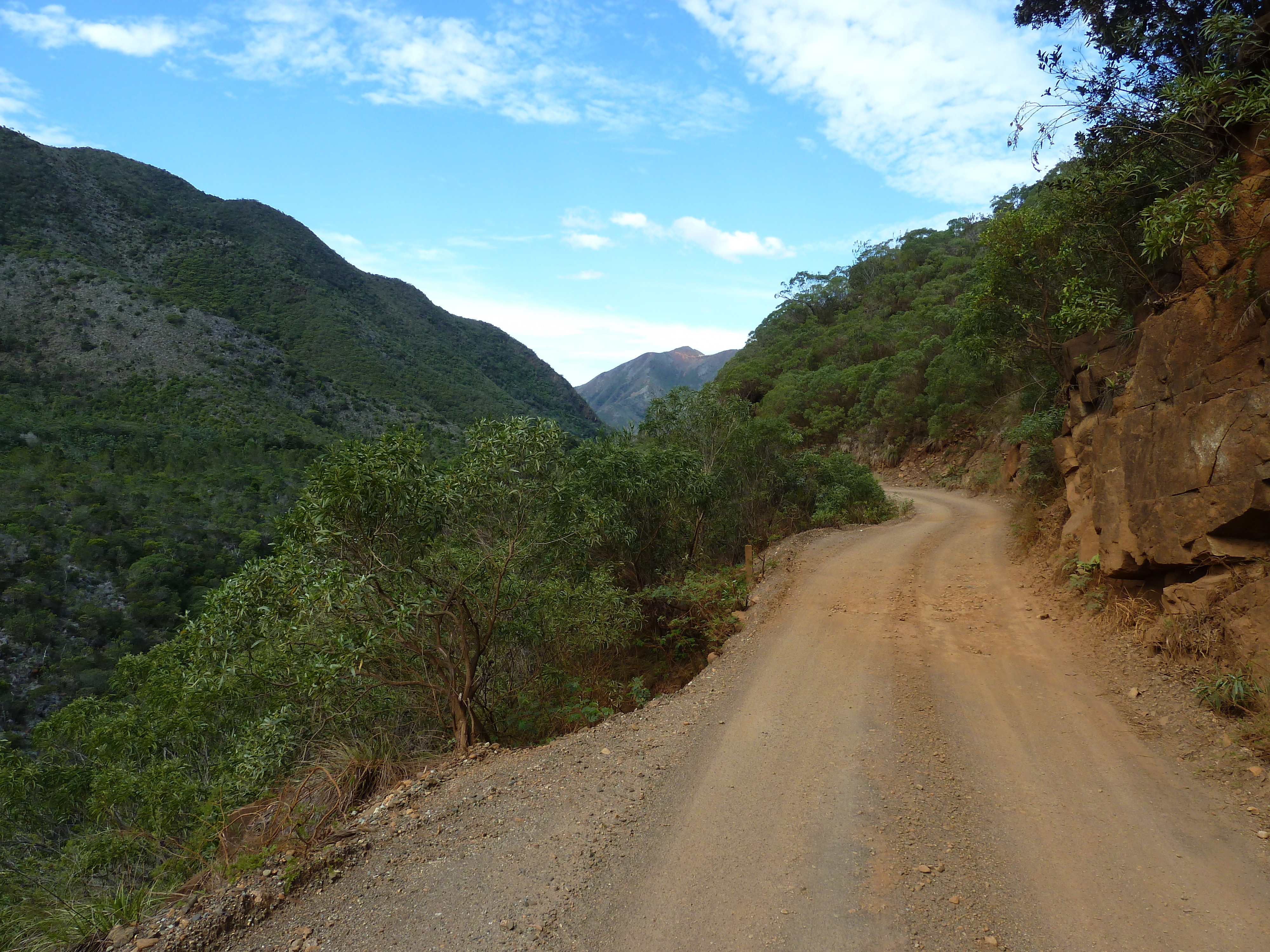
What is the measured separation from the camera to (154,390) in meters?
47.3

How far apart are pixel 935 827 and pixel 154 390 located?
56.2 meters

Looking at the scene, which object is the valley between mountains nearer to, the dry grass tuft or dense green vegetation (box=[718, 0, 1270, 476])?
the dry grass tuft

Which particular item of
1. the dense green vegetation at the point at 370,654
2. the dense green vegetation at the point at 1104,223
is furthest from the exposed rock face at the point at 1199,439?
the dense green vegetation at the point at 370,654

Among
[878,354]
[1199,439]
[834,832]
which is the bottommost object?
[834,832]

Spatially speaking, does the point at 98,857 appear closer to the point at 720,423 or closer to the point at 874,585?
the point at 874,585

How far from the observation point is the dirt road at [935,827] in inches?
147

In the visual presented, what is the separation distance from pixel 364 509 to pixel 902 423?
31308 millimetres

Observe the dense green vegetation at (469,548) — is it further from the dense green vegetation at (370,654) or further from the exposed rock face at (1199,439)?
the exposed rock face at (1199,439)

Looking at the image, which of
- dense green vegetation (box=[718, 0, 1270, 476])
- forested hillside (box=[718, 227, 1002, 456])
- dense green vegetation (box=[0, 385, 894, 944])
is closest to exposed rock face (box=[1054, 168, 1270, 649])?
dense green vegetation (box=[718, 0, 1270, 476])

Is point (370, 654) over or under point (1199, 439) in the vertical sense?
under

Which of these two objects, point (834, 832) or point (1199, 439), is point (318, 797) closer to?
point (834, 832)

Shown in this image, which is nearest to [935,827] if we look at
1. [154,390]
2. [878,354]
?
[878,354]

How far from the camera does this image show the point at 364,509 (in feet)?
22.9

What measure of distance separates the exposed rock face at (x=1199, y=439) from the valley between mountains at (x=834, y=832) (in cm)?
125
